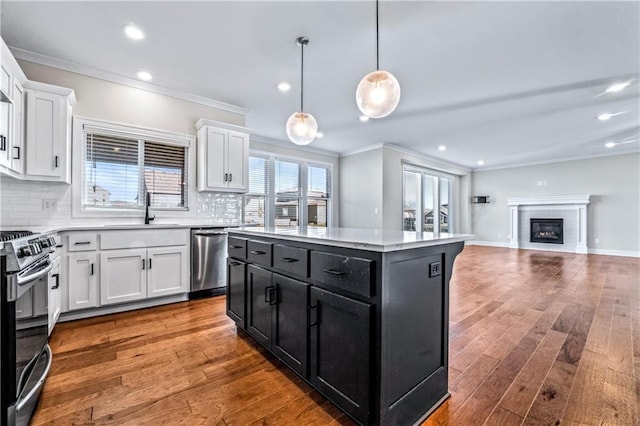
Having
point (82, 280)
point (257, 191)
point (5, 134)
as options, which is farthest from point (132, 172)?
point (257, 191)

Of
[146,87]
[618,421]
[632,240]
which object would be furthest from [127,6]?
[632,240]

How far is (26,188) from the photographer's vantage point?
113 inches

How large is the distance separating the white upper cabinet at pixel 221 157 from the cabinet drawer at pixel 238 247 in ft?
5.44

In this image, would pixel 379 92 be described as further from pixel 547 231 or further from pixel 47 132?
pixel 547 231

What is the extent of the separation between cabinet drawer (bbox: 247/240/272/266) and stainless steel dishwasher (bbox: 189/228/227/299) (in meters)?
1.53

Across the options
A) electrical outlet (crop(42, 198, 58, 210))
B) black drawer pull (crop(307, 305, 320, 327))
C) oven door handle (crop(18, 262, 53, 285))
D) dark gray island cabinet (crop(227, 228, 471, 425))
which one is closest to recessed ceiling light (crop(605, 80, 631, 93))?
dark gray island cabinet (crop(227, 228, 471, 425))

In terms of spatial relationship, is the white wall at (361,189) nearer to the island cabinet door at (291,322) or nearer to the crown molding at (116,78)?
the crown molding at (116,78)

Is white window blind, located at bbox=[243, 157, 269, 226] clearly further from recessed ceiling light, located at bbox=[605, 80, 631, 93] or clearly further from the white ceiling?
recessed ceiling light, located at bbox=[605, 80, 631, 93]

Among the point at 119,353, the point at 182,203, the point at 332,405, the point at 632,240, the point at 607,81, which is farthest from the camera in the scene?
the point at 632,240

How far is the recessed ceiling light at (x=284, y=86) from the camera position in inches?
144

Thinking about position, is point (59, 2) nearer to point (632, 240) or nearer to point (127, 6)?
point (127, 6)

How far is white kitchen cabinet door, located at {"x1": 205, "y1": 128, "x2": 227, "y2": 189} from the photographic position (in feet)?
12.6

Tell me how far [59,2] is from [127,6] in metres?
0.51

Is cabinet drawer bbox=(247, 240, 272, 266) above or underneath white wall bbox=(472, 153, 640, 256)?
underneath
